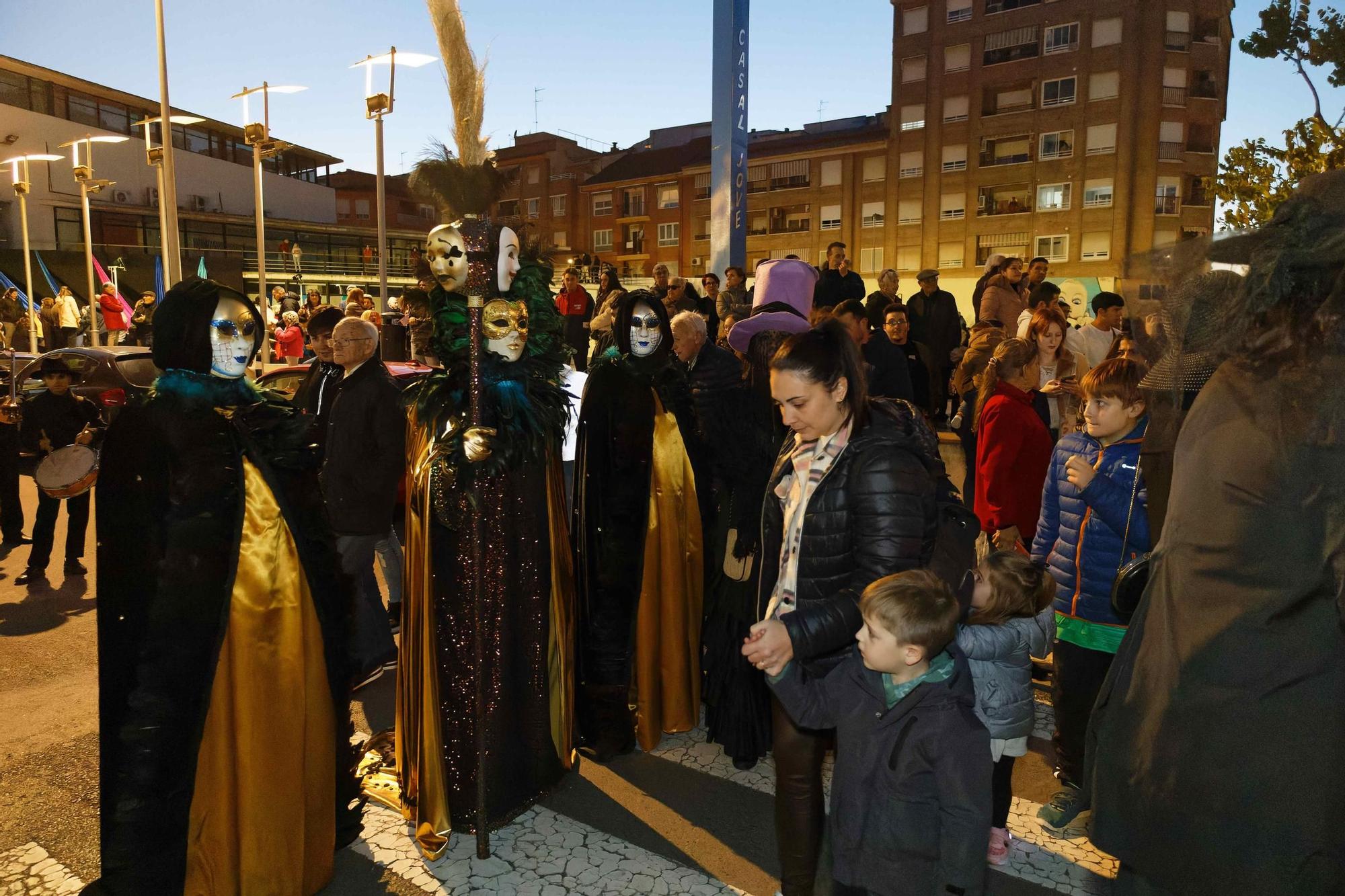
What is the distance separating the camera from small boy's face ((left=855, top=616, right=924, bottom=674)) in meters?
2.47

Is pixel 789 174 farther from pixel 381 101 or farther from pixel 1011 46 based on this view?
pixel 381 101

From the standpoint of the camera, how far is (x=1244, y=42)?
1495 cm

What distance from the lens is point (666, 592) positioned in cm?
457

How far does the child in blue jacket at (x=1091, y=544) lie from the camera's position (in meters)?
3.72

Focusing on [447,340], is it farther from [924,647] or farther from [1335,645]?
[1335,645]

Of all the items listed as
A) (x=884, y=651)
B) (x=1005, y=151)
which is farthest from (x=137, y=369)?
(x=1005, y=151)

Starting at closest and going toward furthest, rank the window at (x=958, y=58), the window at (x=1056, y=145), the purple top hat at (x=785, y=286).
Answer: the purple top hat at (x=785, y=286) → the window at (x=1056, y=145) → the window at (x=958, y=58)

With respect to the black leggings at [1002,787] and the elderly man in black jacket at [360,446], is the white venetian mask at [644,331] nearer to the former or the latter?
the elderly man in black jacket at [360,446]

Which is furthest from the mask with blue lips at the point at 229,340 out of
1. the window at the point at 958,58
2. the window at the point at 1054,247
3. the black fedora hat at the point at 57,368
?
the window at the point at 958,58

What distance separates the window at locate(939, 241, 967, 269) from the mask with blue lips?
43.5 m

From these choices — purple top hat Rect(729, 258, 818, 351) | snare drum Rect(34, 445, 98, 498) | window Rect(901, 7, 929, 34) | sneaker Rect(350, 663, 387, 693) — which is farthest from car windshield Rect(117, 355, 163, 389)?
window Rect(901, 7, 929, 34)

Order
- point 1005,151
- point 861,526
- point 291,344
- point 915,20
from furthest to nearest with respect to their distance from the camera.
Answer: point 915,20
point 1005,151
point 291,344
point 861,526

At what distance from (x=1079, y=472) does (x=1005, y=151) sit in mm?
43030

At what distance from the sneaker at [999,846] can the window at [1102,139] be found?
42.0 meters
